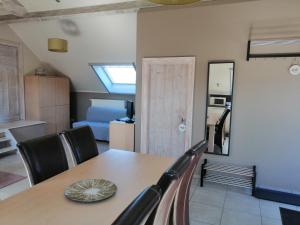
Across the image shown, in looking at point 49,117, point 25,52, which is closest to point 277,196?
point 49,117

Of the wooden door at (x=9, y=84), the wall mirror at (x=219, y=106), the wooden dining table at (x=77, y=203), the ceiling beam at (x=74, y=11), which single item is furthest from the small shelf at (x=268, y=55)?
the wooden door at (x=9, y=84)

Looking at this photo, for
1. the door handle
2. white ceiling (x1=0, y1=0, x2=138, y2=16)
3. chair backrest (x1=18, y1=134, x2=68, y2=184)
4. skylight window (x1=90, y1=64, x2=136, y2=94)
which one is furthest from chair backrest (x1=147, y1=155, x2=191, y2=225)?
skylight window (x1=90, y1=64, x2=136, y2=94)

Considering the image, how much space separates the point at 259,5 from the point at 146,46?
1.67 m

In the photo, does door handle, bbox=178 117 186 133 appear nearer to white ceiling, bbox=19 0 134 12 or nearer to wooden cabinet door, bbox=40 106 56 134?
white ceiling, bbox=19 0 134 12

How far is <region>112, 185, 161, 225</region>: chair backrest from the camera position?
2.28ft

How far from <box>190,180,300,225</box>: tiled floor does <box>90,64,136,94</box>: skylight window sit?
3593mm

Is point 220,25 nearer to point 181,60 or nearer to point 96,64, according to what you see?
point 181,60

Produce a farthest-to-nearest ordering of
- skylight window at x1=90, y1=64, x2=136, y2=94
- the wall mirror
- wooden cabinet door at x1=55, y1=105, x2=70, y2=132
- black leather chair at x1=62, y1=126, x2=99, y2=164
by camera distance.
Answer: wooden cabinet door at x1=55, y1=105, x2=70, y2=132 → skylight window at x1=90, y1=64, x2=136, y2=94 → the wall mirror → black leather chair at x1=62, y1=126, x2=99, y2=164

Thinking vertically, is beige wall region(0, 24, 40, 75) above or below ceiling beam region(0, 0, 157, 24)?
below

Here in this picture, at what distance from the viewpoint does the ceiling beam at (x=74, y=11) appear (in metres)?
3.72

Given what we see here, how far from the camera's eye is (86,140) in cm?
244

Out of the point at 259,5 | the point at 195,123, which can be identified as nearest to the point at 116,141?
the point at 195,123

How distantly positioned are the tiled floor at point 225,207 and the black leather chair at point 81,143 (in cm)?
133

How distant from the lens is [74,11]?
167 inches
